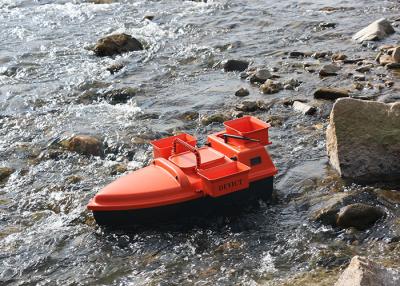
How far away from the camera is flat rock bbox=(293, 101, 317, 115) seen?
34.3 feet

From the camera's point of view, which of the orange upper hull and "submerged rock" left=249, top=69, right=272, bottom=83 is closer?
the orange upper hull

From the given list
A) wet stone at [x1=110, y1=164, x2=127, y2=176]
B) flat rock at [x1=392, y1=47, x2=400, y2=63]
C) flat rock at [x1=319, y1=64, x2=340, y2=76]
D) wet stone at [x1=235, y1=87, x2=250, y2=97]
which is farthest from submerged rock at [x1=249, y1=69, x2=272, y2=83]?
wet stone at [x1=110, y1=164, x2=127, y2=176]

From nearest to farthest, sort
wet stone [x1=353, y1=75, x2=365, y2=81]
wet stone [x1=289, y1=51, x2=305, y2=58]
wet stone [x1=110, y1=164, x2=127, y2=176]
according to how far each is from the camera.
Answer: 1. wet stone [x1=110, y1=164, x2=127, y2=176]
2. wet stone [x1=353, y1=75, x2=365, y2=81]
3. wet stone [x1=289, y1=51, x2=305, y2=58]

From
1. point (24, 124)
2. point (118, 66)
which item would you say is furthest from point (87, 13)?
point (24, 124)

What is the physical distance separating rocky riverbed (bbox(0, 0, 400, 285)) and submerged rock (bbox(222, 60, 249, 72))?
0.03 meters

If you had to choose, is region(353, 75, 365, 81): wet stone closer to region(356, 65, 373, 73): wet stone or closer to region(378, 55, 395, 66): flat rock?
region(356, 65, 373, 73): wet stone

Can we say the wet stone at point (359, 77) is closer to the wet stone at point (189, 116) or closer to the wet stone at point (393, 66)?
the wet stone at point (393, 66)

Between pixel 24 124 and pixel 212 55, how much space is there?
16.1 feet

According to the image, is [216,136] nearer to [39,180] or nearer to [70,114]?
[39,180]

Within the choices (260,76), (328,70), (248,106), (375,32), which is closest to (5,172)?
(248,106)

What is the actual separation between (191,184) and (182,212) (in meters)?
0.38

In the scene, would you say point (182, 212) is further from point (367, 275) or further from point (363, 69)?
point (363, 69)

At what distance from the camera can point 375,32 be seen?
13.9 metres

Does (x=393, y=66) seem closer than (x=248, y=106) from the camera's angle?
No
